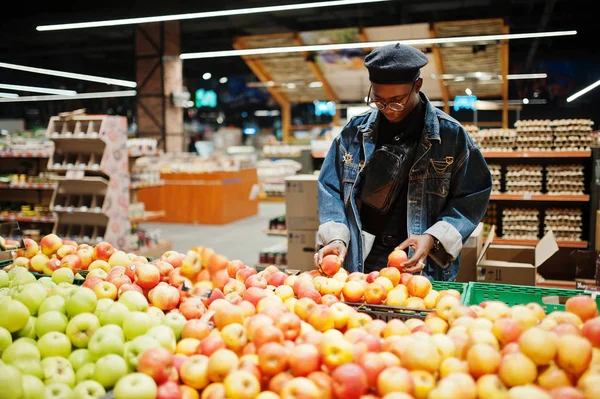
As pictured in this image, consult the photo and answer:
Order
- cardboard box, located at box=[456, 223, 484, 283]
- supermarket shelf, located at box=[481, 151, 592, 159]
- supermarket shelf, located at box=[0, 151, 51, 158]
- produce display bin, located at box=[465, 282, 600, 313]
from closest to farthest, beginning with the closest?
produce display bin, located at box=[465, 282, 600, 313]
cardboard box, located at box=[456, 223, 484, 283]
supermarket shelf, located at box=[481, 151, 592, 159]
supermarket shelf, located at box=[0, 151, 51, 158]

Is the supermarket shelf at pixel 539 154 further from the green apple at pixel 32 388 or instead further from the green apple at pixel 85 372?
the green apple at pixel 32 388

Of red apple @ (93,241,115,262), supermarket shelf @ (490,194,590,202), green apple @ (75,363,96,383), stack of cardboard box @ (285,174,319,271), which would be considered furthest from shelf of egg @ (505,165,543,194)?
green apple @ (75,363,96,383)

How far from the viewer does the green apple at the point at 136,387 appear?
3.72ft

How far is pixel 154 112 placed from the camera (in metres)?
14.5

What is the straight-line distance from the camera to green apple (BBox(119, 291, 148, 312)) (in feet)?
5.14

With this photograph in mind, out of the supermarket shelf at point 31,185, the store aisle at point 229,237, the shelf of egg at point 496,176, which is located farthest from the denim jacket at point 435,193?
the supermarket shelf at point 31,185

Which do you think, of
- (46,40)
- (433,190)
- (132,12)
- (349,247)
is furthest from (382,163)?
(46,40)

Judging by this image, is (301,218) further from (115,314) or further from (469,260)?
(115,314)

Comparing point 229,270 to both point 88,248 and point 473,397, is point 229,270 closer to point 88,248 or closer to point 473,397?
point 88,248

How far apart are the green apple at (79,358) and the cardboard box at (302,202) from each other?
3508 millimetres

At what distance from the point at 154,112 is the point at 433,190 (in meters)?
13.2

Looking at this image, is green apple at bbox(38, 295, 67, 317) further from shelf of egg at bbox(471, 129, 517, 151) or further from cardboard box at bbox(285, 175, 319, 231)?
shelf of egg at bbox(471, 129, 517, 151)

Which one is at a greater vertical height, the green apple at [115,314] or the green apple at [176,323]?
the green apple at [115,314]

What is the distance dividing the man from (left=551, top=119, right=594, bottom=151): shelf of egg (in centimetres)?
415
